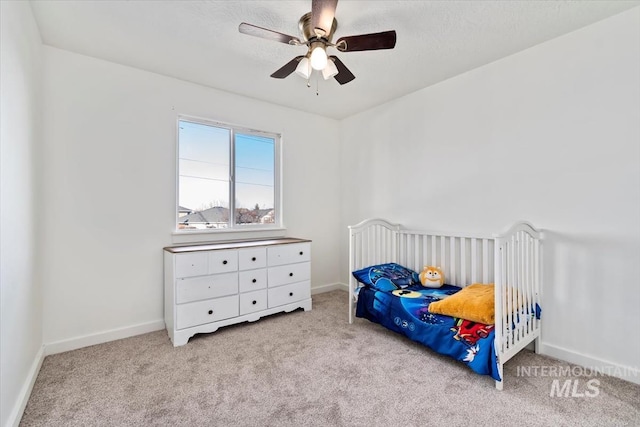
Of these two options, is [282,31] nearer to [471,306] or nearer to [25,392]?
[471,306]

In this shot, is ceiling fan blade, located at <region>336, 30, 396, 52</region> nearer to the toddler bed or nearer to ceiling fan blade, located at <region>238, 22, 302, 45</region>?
ceiling fan blade, located at <region>238, 22, 302, 45</region>

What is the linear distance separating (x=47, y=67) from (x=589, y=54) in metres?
3.99

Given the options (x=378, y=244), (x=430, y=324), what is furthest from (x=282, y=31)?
(x=430, y=324)

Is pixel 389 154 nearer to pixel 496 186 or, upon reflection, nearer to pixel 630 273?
pixel 496 186

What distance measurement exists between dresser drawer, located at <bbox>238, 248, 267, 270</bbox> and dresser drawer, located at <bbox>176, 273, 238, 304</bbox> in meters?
0.12

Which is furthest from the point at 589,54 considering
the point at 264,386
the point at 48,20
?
the point at 48,20

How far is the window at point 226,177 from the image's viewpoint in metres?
2.96

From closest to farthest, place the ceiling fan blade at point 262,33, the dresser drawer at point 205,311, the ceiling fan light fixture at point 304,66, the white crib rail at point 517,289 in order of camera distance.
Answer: the ceiling fan blade at point 262,33, the white crib rail at point 517,289, the ceiling fan light fixture at point 304,66, the dresser drawer at point 205,311

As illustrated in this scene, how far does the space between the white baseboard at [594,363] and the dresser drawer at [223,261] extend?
8.47 feet

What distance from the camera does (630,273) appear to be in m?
1.87

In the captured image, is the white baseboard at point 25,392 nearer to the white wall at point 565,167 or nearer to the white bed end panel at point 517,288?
the white bed end panel at point 517,288

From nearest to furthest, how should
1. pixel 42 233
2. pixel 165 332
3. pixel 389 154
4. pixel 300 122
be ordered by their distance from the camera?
1. pixel 42 233
2. pixel 165 332
3. pixel 389 154
4. pixel 300 122

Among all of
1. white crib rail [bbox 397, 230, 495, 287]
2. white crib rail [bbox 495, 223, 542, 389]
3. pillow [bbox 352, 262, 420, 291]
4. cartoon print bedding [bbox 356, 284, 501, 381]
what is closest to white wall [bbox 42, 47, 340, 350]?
pillow [bbox 352, 262, 420, 291]

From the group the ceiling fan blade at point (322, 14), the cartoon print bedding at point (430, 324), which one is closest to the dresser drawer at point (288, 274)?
the cartoon print bedding at point (430, 324)
